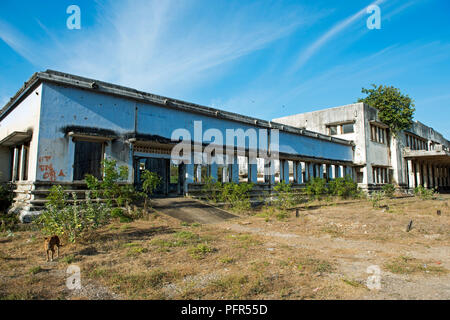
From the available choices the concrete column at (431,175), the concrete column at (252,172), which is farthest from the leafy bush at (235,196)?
the concrete column at (431,175)

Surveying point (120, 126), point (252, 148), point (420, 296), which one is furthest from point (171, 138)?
point (420, 296)

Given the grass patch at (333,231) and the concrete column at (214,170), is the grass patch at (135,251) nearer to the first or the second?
the grass patch at (333,231)

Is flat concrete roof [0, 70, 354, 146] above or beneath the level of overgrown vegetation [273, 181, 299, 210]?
above

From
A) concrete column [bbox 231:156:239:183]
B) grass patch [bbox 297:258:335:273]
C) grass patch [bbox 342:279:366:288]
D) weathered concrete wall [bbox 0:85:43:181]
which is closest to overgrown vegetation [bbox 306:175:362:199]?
concrete column [bbox 231:156:239:183]

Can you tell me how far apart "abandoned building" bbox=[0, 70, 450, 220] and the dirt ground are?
2.74 m

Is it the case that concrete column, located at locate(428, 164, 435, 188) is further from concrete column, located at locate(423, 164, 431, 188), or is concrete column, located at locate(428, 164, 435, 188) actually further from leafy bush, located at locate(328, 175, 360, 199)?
leafy bush, located at locate(328, 175, 360, 199)

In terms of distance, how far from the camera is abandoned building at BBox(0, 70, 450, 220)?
28.3 ft

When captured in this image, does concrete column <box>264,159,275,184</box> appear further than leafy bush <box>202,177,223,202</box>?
Yes

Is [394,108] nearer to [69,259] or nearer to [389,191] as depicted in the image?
[389,191]

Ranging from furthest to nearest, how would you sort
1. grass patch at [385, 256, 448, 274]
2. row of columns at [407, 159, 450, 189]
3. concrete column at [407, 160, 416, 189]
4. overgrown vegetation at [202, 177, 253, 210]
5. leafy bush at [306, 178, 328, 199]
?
row of columns at [407, 159, 450, 189], concrete column at [407, 160, 416, 189], leafy bush at [306, 178, 328, 199], overgrown vegetation at [202, 177, 253, 210], grass patch at [385, 256, 448, 274]

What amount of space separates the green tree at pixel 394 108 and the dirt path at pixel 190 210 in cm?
1981

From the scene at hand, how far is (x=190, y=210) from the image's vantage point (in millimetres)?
10453

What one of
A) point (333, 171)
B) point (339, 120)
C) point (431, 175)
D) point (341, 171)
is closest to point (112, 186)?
point (333, 171)
